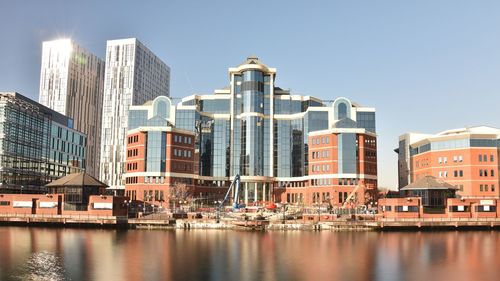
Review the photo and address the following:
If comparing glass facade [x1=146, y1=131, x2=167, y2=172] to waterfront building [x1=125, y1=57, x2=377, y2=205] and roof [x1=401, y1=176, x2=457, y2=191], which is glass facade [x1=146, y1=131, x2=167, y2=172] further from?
roof [x1=401, y1=176, x2=457, y2=191]

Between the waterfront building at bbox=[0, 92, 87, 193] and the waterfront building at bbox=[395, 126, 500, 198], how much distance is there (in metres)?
125

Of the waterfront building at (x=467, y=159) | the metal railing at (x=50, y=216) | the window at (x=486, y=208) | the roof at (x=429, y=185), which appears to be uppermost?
the waterfront building at (x=467, y=159)

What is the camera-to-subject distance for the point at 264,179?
145625 millimetres

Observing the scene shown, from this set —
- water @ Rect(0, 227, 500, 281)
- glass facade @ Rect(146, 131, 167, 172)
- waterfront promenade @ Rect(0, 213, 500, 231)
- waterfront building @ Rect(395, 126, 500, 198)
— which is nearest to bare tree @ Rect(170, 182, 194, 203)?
glass facade @ Rect(146, 131, 167, 172)

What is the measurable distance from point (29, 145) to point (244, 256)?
4844 inches

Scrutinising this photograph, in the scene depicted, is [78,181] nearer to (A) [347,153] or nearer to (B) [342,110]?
(A) [347,153]

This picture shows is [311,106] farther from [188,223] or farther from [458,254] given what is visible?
[458,254]

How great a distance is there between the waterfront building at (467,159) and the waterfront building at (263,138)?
17792mm

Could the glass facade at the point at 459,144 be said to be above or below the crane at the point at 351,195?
above

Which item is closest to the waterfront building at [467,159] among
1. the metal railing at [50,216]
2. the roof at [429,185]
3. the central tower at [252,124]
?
the roof at [429,185]

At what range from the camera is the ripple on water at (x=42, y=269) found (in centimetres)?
4759

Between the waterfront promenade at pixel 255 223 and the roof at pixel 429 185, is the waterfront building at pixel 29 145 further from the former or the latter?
the roof at pixel 429 185

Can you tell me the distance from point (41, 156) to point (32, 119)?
1376cm

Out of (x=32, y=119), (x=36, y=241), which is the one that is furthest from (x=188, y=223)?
(x=32, y=119)
